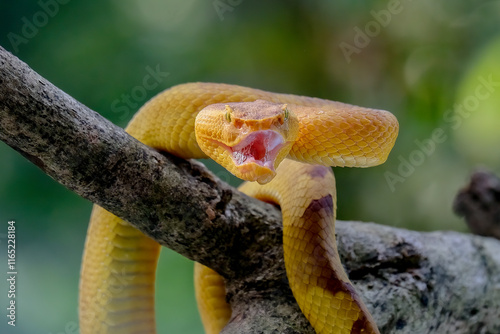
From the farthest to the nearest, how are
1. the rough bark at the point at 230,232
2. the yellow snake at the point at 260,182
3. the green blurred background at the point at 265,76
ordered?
the green blurred background at the point at 265,76 → the yellow snake at the point at 260,182 → the rough bark at the point at 230,232

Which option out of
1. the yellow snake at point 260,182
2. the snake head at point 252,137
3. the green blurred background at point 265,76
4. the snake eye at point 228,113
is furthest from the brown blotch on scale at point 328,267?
the green blurred background at point 265,76

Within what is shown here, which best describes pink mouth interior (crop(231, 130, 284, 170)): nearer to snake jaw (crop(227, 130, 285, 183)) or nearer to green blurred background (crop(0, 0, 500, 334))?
snake jaw (crop(227, 130, 285, 183))

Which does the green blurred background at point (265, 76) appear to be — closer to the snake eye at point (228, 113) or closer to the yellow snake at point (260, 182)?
the yellow snake at point (260, 182)

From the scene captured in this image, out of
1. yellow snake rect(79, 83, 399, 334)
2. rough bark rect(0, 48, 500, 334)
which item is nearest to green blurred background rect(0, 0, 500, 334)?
yellow snake rect(79, 83, 399, 334)

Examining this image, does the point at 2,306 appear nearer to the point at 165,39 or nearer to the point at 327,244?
the point at 327,244

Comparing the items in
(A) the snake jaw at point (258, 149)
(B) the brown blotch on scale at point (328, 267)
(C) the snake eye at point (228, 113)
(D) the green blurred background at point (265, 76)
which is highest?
(D) the green blurred background at point (265, 76)

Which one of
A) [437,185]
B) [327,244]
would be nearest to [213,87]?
[327,244]
